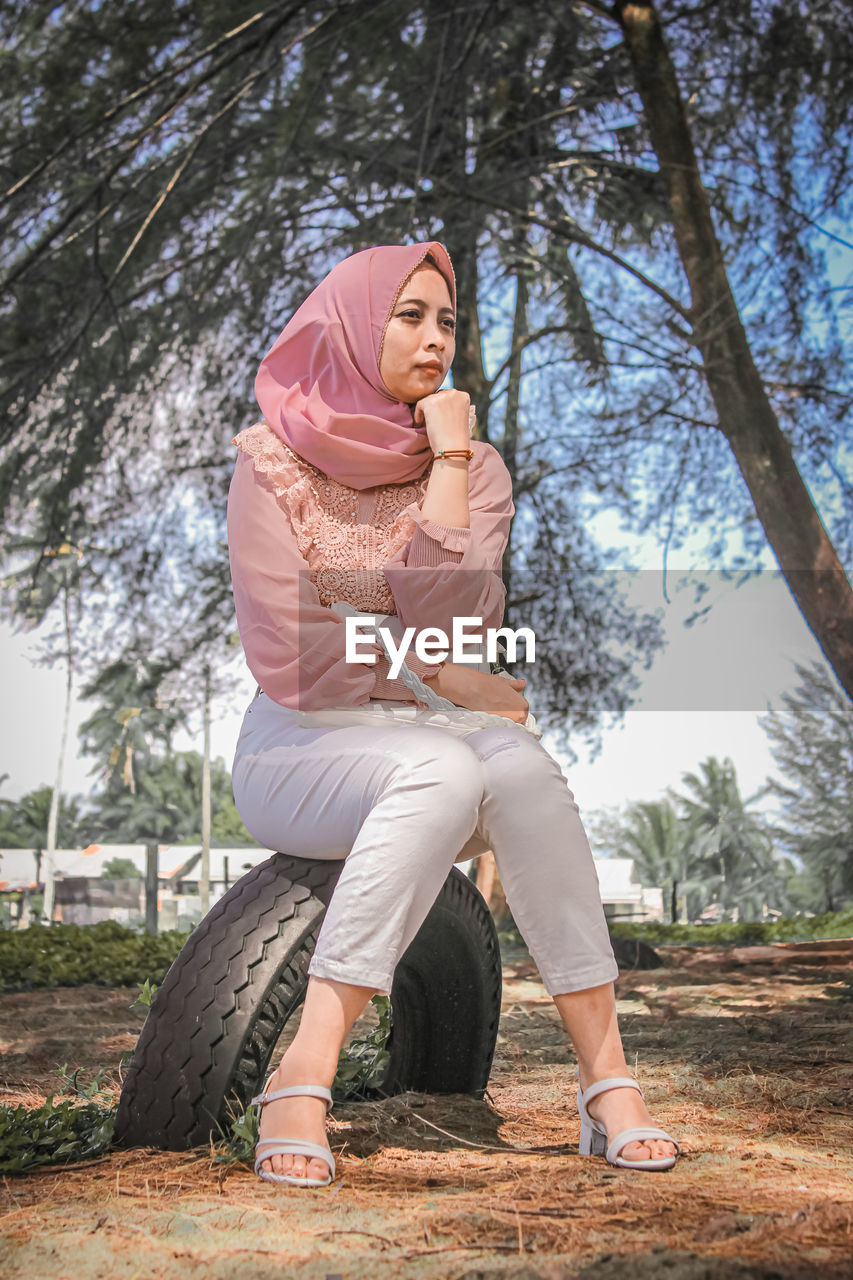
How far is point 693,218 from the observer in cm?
536

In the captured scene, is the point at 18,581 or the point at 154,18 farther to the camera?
the point at 18,581

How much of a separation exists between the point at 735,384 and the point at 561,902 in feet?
13.3

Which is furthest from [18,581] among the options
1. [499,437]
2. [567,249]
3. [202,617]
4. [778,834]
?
[778,834]

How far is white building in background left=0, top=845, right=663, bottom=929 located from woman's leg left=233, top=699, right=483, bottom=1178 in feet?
16.6

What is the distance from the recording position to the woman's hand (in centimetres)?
187

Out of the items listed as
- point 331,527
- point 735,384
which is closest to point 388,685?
point 331,527

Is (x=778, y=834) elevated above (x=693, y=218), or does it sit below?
below

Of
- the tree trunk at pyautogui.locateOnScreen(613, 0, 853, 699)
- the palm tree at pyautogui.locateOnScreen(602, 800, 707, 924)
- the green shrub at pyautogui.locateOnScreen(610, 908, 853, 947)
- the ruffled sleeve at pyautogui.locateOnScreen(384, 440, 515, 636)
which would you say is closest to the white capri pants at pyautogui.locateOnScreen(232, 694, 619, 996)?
the ruffled sleeve at pyautogui.locateOnScreen(384, 440, 515, 636)

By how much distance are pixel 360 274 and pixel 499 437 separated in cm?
526

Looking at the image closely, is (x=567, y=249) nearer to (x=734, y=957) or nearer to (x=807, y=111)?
(x=807, y=111)

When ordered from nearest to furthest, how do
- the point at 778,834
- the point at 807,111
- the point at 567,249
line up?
the point at 807,111 → the point at 567,249 → the point at 778,834

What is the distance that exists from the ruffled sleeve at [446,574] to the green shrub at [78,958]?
3.13 m

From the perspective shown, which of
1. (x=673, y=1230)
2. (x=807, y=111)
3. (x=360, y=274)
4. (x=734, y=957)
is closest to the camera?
(x=673, y=1230)

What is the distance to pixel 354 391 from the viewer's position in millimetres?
1978
